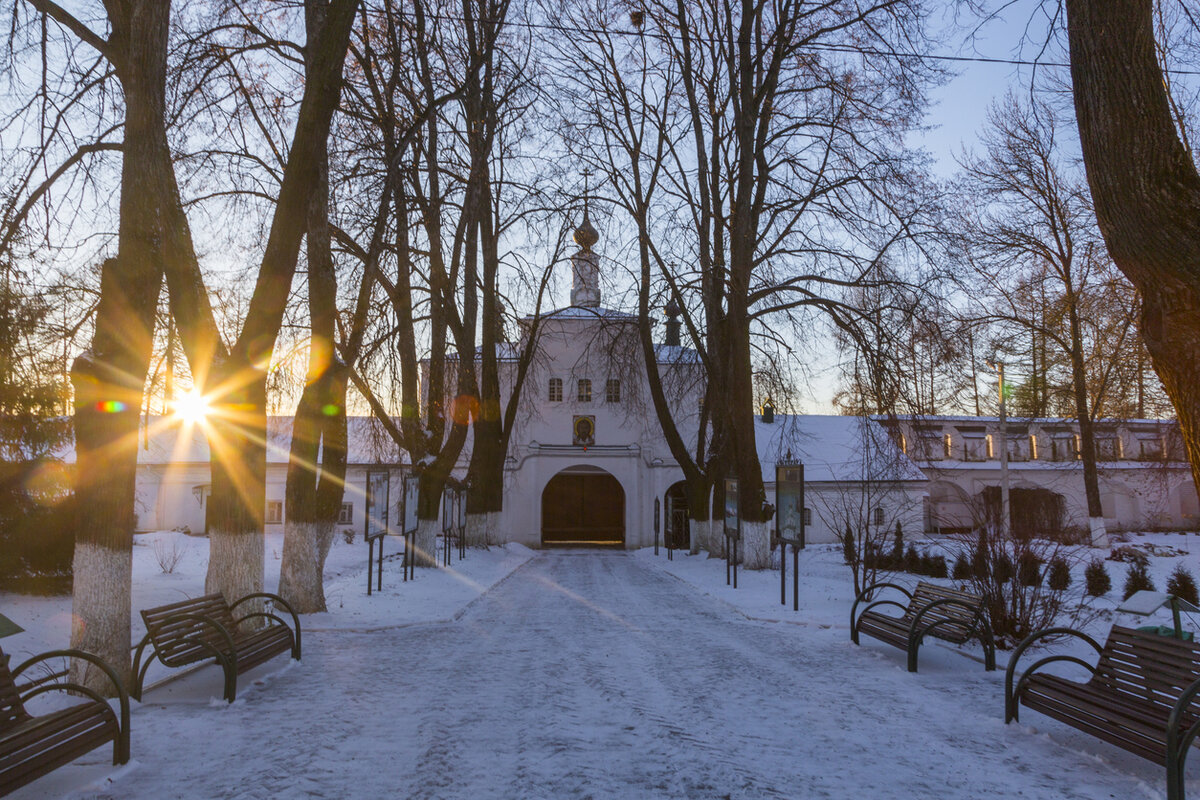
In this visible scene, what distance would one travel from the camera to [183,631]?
662 centimetres

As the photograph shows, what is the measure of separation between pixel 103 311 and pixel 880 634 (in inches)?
304

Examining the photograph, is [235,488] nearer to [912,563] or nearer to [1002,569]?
[1002,569]

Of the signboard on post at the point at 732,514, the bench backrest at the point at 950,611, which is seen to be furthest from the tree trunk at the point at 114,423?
the signboard on post at the point at 732,514

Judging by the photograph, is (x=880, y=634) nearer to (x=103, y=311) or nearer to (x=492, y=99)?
(x=103, y=311)

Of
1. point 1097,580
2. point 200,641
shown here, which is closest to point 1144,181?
point 200,641

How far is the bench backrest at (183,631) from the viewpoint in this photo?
249 inches

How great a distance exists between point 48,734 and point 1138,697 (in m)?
6.53

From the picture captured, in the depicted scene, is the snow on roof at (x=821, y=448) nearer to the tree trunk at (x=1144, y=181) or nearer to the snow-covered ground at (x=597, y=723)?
the snow-covered ground at (x=597, y=723)

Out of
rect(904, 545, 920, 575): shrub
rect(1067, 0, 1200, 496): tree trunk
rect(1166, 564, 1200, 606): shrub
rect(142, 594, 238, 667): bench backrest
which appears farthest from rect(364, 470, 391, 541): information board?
rect(904, 545, 920, 575): shrub

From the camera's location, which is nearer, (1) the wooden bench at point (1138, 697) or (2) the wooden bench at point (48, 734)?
(2) the wooden bench at point (48, 734)

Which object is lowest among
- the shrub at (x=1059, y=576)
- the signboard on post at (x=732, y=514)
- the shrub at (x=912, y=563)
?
the shrub at (x=912, y=563)

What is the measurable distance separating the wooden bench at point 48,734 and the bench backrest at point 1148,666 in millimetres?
6119

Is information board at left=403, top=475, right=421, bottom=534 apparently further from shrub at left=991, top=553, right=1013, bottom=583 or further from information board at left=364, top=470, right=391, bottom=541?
shrub at left=991, top=553, right=1013, bottom=583

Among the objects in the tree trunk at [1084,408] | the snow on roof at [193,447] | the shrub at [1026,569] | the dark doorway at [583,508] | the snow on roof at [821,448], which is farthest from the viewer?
the dark doorway at [583,508]
